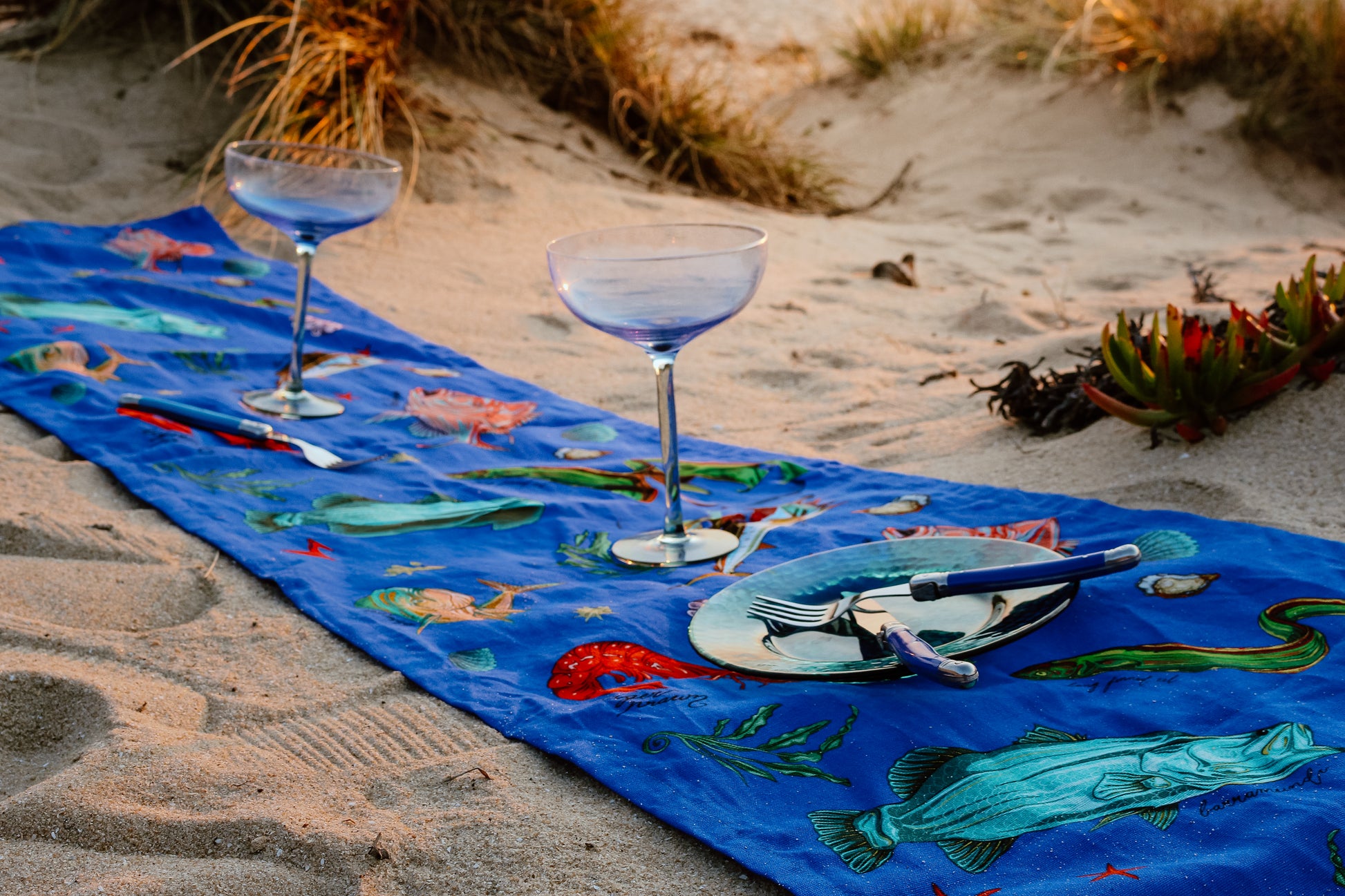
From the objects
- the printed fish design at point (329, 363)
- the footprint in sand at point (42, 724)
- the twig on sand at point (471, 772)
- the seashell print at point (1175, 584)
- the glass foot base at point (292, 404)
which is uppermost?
the seashell print at point (1175, 584)

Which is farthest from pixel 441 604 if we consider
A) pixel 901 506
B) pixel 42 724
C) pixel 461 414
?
pixel 461 414

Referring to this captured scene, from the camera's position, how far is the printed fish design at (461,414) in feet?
8.15

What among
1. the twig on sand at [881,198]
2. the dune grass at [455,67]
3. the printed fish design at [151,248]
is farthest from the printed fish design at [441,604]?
the twig on sand at [881,198]

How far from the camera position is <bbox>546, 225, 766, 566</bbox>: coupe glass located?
159cm

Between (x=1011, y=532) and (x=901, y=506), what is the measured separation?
0.23 m

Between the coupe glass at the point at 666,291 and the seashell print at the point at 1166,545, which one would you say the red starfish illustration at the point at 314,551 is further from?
the seashell print at the point at 1166,545

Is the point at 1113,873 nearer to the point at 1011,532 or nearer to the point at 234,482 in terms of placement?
the point at 1011,532

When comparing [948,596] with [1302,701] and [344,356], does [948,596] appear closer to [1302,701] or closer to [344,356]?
[1302,701]

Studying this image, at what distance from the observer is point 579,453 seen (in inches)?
94.0

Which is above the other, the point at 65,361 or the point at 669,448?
the point at 669,448

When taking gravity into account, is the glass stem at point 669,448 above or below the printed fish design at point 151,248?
above

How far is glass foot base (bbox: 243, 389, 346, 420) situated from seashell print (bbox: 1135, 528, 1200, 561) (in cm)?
173

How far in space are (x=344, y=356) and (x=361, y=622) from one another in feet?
4.86

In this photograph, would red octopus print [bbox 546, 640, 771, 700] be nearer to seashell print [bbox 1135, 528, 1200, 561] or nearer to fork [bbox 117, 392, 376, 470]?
seashell print [bbox 1135, 528, 1200, 561]
